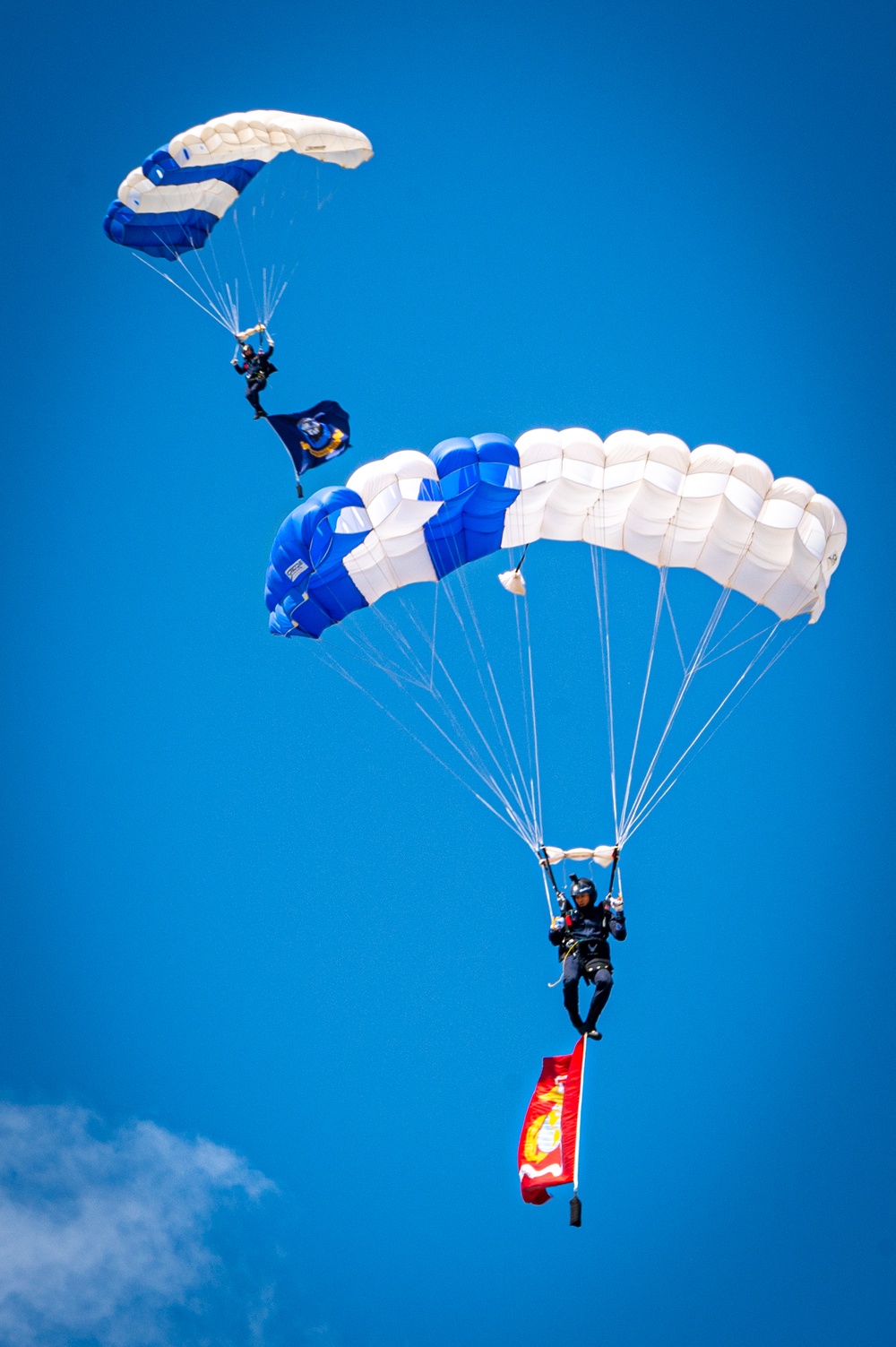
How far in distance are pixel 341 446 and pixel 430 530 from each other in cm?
318

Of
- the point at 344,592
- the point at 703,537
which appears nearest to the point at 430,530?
the point at 344,592

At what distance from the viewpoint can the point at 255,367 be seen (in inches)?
656

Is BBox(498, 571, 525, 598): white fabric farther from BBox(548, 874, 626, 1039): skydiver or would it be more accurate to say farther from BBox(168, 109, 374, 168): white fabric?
BBox(168, 109, 374, 168): white fabric

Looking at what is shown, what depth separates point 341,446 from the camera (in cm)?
1642

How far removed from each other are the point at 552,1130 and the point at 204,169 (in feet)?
37.0

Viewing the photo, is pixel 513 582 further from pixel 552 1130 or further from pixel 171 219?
pixel 171 219

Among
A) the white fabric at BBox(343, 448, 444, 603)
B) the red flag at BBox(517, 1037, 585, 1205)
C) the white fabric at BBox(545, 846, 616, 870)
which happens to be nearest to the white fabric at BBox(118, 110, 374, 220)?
the white fabric at BBox(343, 448, 444, 603)

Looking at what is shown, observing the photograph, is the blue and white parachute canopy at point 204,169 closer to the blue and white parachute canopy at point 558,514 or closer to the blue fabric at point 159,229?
the blue fabric at point 159,229

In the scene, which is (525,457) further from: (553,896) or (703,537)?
(553,896)

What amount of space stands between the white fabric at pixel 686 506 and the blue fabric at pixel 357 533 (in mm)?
239

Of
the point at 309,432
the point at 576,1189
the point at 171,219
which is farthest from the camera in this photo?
the point at 171,219

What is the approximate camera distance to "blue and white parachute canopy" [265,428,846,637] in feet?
43.4

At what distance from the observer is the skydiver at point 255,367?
1647 centimetres

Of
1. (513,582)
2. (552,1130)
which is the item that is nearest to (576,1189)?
(552,1130)
